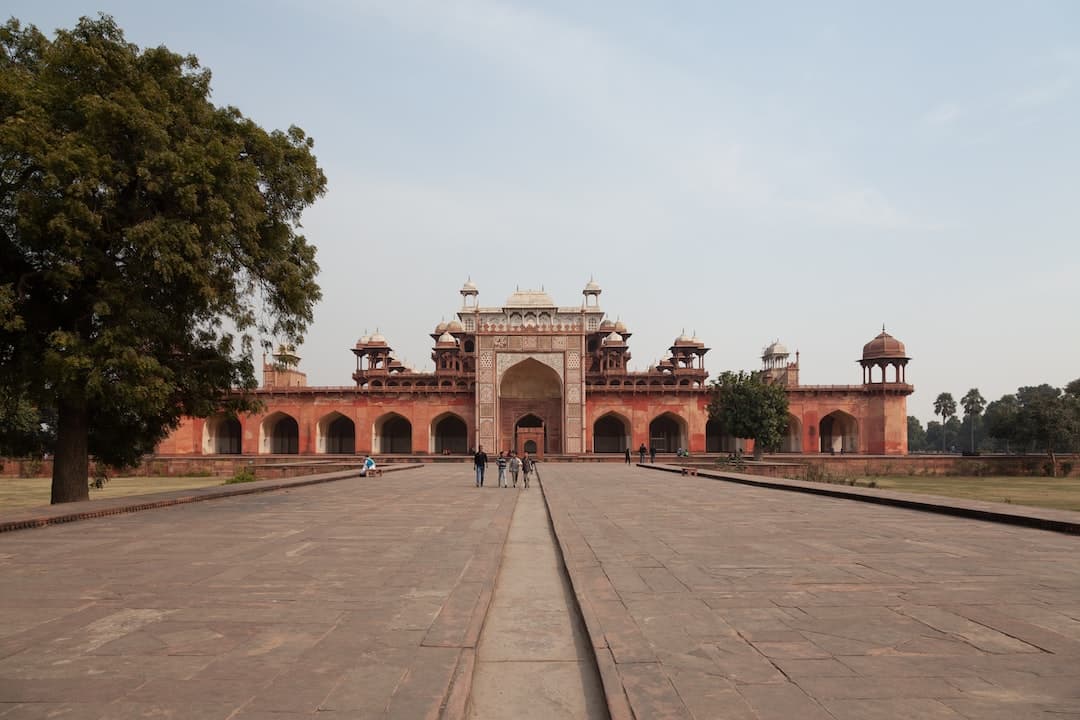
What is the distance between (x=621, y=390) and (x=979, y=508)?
94.5 feet

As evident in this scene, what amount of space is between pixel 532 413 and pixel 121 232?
1134 inches

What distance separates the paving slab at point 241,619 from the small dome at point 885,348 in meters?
34.5

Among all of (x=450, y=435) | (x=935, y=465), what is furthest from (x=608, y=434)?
(x=935, y=465)

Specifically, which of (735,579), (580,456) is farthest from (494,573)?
(580,456)

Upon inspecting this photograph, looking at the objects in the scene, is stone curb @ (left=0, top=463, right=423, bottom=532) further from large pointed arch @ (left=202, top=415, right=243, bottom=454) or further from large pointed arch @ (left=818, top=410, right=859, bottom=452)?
large pointed arch @ (left=818, top=410, right=859, bottom=452)

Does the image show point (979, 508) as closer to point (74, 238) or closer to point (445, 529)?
point (445, 529)

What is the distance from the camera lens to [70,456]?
10969 millimetres

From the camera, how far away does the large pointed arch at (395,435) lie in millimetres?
40156

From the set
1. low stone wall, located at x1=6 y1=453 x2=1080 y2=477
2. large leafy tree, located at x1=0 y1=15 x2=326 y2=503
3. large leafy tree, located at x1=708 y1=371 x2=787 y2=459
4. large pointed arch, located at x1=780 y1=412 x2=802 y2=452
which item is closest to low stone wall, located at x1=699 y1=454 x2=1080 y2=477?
low stone wall, located at x1=6 y1=453 x2=1080 y2=477

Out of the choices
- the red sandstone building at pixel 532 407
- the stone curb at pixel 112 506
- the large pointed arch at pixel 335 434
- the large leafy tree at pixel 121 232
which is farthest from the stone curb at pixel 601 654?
the large pointed arch at pixel 335 434

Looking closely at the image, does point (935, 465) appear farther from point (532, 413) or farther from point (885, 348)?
point (532, 413)

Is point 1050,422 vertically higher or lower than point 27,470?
higher

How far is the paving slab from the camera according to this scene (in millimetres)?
2834

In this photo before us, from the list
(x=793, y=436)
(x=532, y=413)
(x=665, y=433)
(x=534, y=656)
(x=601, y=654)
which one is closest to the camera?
(x=601, y=654)
